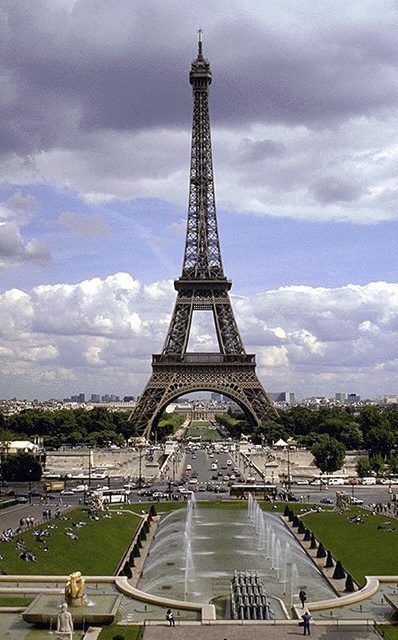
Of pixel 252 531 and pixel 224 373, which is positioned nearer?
pixel 252 531

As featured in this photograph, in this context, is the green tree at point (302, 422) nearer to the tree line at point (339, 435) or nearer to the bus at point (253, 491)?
the tree line at point (339, 435)

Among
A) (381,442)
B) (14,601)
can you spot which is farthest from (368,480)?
(14,601)

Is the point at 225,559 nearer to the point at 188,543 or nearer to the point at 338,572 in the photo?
the point at 188,543

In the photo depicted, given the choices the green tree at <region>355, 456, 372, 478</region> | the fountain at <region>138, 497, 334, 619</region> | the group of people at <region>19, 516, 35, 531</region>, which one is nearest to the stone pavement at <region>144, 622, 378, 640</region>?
the fountain at <region>138, 497, 334, 619</region>

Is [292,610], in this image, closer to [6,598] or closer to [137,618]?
[137,618]

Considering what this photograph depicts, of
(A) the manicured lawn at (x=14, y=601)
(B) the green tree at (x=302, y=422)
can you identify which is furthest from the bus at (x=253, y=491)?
(B) the green tree at (x=302, y=422)

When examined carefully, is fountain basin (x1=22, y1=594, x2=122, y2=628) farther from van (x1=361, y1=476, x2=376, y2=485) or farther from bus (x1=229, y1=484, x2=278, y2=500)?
van (x1=361, y1=476, x2=376, y2=485)

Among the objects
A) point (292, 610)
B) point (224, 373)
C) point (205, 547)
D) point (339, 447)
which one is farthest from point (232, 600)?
point (224, 373)
